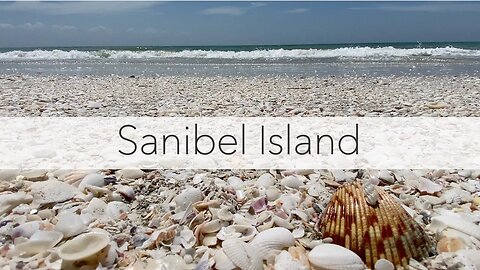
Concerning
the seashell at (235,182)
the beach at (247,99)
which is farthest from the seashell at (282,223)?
the beach at (247,99)

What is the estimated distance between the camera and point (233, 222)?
96.0 inches

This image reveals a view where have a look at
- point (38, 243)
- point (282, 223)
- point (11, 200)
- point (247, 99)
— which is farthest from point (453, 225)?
point (247, 99)

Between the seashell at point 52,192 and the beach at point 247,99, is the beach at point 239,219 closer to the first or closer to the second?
the seashell at point 52,192

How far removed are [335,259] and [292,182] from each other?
3.44 feet

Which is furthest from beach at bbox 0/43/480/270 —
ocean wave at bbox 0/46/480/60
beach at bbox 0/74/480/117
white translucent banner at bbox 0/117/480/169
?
ocean wave at bbox 0/46/480/60

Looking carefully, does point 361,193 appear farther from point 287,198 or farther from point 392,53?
point 392,53

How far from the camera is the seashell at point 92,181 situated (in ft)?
9.59

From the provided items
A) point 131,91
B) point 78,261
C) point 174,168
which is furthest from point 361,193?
point 131,91

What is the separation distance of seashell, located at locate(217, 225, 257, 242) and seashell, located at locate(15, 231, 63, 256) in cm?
77

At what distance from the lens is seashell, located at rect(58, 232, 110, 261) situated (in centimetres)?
198

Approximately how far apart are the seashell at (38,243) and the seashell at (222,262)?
76cm

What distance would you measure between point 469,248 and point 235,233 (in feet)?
3.58

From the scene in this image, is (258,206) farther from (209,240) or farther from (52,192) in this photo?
(52,192)

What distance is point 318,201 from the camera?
8.99 feet
